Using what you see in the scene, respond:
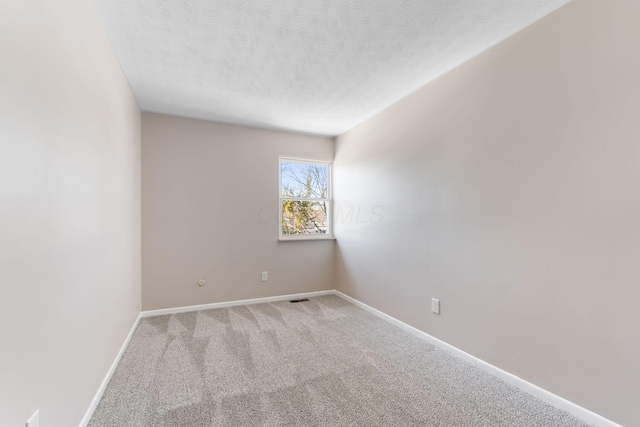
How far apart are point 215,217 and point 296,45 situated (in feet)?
7.49

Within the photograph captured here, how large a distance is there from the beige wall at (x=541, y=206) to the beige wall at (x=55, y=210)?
2496 millimetres

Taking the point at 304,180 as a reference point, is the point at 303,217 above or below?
below

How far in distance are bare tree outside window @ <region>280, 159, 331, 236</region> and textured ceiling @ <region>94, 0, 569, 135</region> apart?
3.99ft

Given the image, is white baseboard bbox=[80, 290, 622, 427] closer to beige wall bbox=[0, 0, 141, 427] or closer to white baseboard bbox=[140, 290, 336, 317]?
white baseboard bbox=[140, 290, 336, 317]

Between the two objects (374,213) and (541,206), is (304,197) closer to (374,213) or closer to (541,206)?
(374,213)

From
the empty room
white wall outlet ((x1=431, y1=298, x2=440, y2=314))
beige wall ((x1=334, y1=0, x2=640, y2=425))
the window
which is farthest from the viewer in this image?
the window

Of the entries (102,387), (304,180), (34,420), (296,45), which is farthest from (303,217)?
(34,420)

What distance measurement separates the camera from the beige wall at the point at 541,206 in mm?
1365

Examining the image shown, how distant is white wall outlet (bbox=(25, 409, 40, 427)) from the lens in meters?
0.96

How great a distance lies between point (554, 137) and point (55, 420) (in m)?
2.92

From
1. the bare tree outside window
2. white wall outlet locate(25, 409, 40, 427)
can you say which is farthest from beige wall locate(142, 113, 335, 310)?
white wall outlet locate(25, 409, 40, 427)

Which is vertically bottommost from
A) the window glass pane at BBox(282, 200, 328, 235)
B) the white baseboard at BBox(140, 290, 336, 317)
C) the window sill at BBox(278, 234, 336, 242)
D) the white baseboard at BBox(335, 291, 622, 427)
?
the white baseboard at BBox(140, 290, 336, 317)

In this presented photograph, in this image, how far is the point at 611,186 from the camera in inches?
55.0

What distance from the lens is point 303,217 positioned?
402 cm
